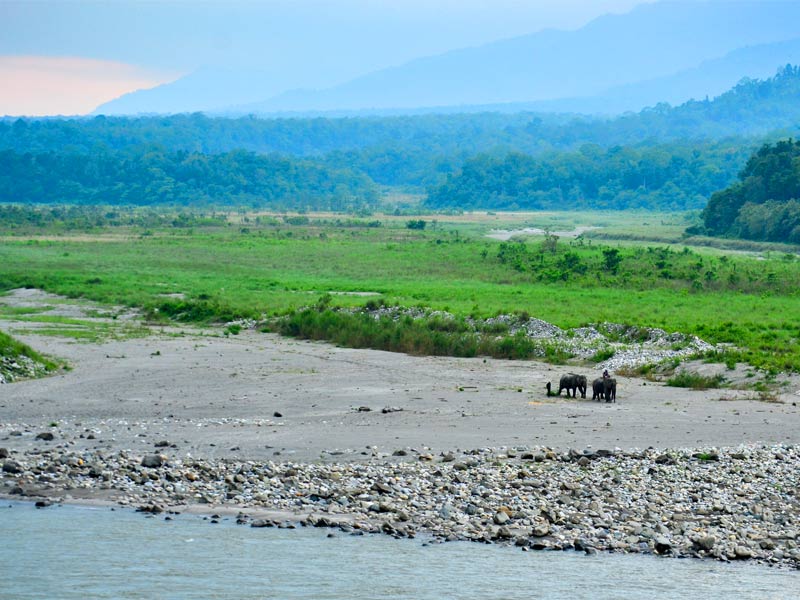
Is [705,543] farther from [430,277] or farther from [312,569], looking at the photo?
[430,277]

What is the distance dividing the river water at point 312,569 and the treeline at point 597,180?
142 m

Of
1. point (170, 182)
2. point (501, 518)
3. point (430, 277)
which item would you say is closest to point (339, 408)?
point (501, 518)

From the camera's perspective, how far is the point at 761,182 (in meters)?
95.2

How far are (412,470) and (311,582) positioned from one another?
4.66m

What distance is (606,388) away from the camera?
27.0 m

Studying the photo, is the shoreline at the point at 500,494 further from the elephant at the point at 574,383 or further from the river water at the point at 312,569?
the elephant at the point at 574,383

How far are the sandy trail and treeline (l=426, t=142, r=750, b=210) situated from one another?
415ft

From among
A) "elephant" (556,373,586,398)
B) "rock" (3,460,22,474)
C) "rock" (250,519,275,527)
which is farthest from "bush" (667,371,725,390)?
"rock" (3,460,22,474)

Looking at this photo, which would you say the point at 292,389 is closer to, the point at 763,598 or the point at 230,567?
the point at 230,567

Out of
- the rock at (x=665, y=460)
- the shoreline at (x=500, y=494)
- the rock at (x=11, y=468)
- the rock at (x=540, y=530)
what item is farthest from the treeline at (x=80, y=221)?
the rock at (x=540, y=530)

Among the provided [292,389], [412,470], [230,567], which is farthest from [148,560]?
[292,389]

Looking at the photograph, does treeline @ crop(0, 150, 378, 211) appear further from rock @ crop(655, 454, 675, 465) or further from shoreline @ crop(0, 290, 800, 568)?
rock @ crop(655, 454, 675, 465)

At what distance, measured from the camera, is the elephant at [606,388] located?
26922 millimetres

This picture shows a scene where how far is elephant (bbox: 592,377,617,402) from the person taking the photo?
2692 centimetres
